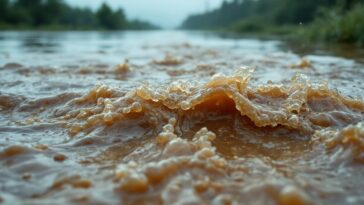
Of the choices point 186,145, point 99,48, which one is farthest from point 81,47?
point 186,145

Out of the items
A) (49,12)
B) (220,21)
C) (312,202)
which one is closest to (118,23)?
(49,12)

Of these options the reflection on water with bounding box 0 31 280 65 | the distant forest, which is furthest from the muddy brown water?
the distant forest

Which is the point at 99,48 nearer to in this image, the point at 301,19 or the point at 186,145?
the point at 186,145

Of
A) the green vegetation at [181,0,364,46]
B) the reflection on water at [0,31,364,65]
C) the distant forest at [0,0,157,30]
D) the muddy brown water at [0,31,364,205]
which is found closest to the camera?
the muddy brown water at [0,31,364,205]

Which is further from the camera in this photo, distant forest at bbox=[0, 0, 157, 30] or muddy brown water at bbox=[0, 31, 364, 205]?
distant forest at bbox=[0, 0, 157, 30]

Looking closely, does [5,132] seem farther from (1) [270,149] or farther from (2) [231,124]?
(1) [270,149]

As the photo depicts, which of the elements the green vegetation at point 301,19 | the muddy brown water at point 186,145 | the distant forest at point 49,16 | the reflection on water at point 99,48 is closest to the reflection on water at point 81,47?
the reflection on water at point 99,48

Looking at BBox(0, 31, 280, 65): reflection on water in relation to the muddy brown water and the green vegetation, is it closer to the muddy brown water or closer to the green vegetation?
the green vegetation
